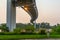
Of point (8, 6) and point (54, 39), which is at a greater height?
point (8, 6)

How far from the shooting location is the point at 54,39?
788cm

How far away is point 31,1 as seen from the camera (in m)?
19.6

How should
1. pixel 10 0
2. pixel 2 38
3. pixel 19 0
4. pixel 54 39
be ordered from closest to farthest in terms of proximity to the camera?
pixel 2 38
pixel 54 39
pixel 10 0
pixel 19 0

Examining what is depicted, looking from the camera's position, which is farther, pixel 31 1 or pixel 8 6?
pixel 31 1

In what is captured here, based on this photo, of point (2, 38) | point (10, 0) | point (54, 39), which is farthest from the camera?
point (10, 0)

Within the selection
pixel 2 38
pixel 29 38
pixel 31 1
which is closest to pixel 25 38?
pixel 29 38

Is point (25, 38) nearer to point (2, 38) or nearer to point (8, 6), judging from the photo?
point (2, 38)

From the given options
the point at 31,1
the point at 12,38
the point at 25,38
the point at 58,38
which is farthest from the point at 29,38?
the point at 31,1

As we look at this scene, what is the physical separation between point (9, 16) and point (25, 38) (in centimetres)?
1072

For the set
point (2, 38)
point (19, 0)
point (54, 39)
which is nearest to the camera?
point (2, 38)

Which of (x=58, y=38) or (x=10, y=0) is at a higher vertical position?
(x=10, y=0)

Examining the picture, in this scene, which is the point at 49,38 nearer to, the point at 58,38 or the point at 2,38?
the point at 58,38

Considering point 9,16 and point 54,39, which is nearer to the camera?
point 54,39

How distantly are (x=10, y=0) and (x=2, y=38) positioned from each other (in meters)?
10.5
